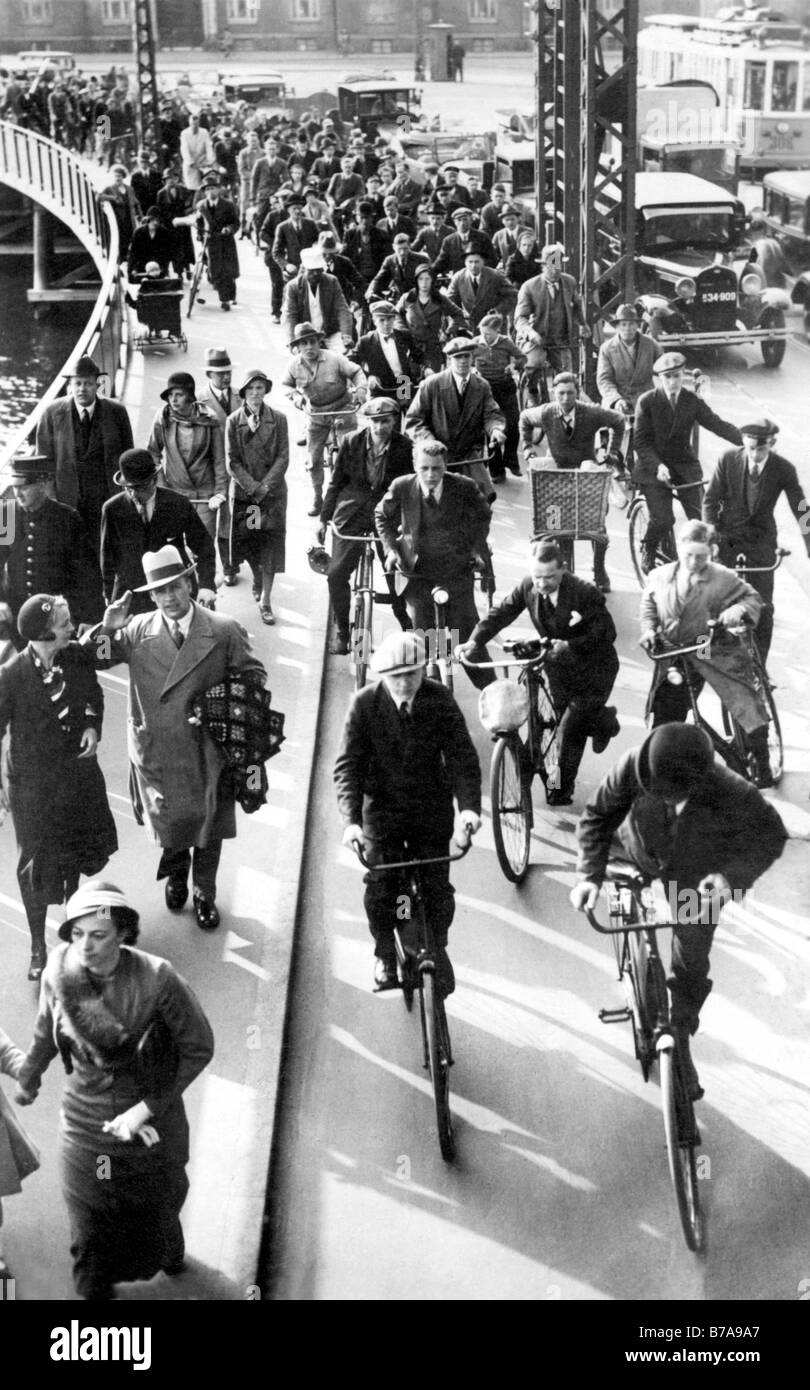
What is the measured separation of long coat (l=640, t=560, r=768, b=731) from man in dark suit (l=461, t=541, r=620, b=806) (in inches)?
13.4

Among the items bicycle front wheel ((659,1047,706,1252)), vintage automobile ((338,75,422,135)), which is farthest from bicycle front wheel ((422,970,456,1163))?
vintage automobile ((338,75,422,135))

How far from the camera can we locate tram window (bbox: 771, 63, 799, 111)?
2826 cm

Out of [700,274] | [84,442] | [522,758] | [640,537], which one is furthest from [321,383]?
[700,274]

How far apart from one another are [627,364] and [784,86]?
1711cm

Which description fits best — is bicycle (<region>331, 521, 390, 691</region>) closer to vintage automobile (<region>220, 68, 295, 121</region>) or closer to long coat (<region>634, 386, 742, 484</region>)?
long coat (<region>634, 386, 742, 484</region>)

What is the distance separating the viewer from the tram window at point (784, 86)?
2826 centimetres

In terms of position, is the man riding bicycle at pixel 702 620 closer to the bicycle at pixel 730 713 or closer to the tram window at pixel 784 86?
the bicycle at pixel 730 713

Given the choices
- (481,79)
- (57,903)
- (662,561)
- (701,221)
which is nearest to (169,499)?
(57,903)

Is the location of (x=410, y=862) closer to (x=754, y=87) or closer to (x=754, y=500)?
(x=754, y=500)

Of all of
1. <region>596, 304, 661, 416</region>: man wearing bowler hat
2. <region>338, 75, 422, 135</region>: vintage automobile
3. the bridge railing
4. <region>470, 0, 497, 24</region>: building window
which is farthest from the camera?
<region>338, 75, 422, 135</region>: vintage automobile

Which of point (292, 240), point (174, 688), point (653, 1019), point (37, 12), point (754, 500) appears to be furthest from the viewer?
point (37, 12)

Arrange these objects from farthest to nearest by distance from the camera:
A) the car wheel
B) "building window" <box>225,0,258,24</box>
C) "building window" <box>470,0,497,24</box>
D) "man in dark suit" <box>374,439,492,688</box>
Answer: "building window" <box>225,0,258,24</box>
"building window" <box>470,0,497,24</box>
the car wheel
"man in dark suit" <box>374,439,492,688</box>

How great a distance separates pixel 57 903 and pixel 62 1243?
83.6 inches

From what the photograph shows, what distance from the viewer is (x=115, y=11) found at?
54.5 m
